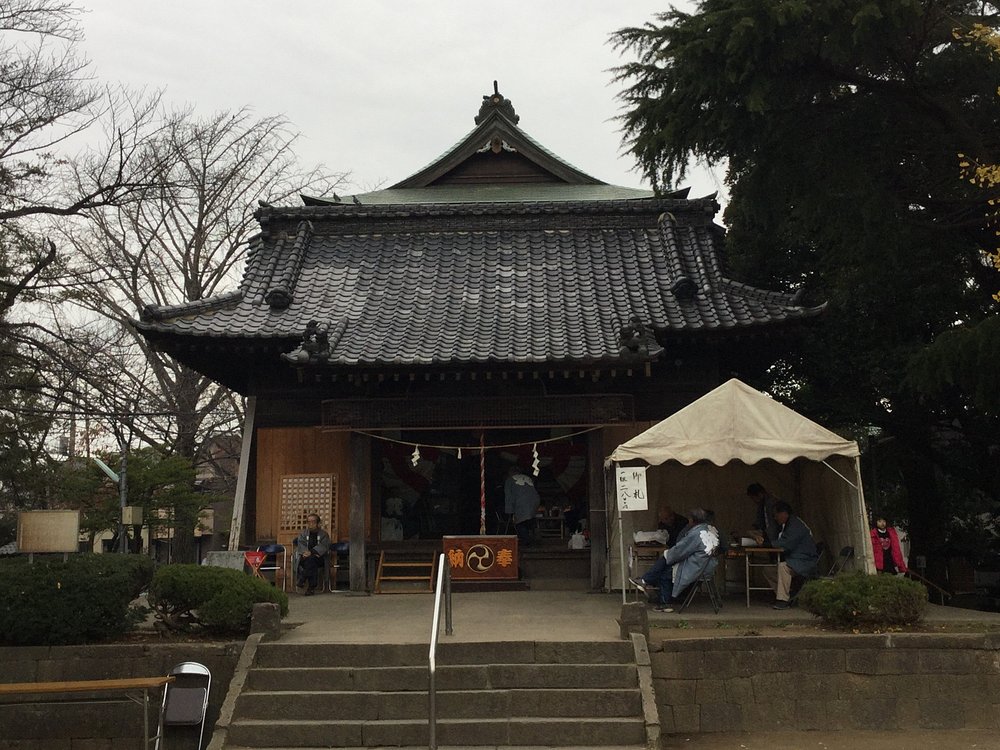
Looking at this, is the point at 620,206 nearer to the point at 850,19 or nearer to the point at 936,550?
the point at 850,19

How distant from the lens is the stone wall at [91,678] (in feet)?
31.0

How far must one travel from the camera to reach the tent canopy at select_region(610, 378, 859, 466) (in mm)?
11031

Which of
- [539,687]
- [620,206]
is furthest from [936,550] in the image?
[539,687]

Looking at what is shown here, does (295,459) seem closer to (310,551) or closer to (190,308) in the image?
(310,551)

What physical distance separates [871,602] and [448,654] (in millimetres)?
4315

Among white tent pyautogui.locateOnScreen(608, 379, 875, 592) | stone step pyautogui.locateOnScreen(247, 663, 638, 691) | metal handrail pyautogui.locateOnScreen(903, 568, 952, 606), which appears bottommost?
stone step pyautogui.locateOnScreen(247, 663, 638, 691)

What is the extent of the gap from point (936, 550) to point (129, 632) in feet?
48.6

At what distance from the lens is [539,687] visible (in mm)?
8898

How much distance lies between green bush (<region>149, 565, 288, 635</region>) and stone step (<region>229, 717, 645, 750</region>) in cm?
156

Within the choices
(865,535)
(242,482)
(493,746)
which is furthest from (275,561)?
(865,535)

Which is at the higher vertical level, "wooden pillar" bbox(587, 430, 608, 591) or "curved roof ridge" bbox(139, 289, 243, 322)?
"curved roof ridge" bbox(139, 289, 243, 322)

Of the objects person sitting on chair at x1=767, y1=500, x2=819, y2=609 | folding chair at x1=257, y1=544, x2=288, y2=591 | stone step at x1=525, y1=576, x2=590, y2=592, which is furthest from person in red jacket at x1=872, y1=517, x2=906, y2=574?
folding chair at x1=257, y1=544, x2=288, y2=591

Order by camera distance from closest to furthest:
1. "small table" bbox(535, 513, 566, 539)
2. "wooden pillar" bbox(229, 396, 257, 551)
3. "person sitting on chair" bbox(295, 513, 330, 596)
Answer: "person sitting on chair" bbox(295, 513, 330, 596) → "wooden pillar" bbox(229, 396, 257, 551) → "small table" bbox(535, 513, 566, 539)

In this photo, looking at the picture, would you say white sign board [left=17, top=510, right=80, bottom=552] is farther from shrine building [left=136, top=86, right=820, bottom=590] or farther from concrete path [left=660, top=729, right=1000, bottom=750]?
concrete path [left=660, top=729, right=1000, bottom=750]
